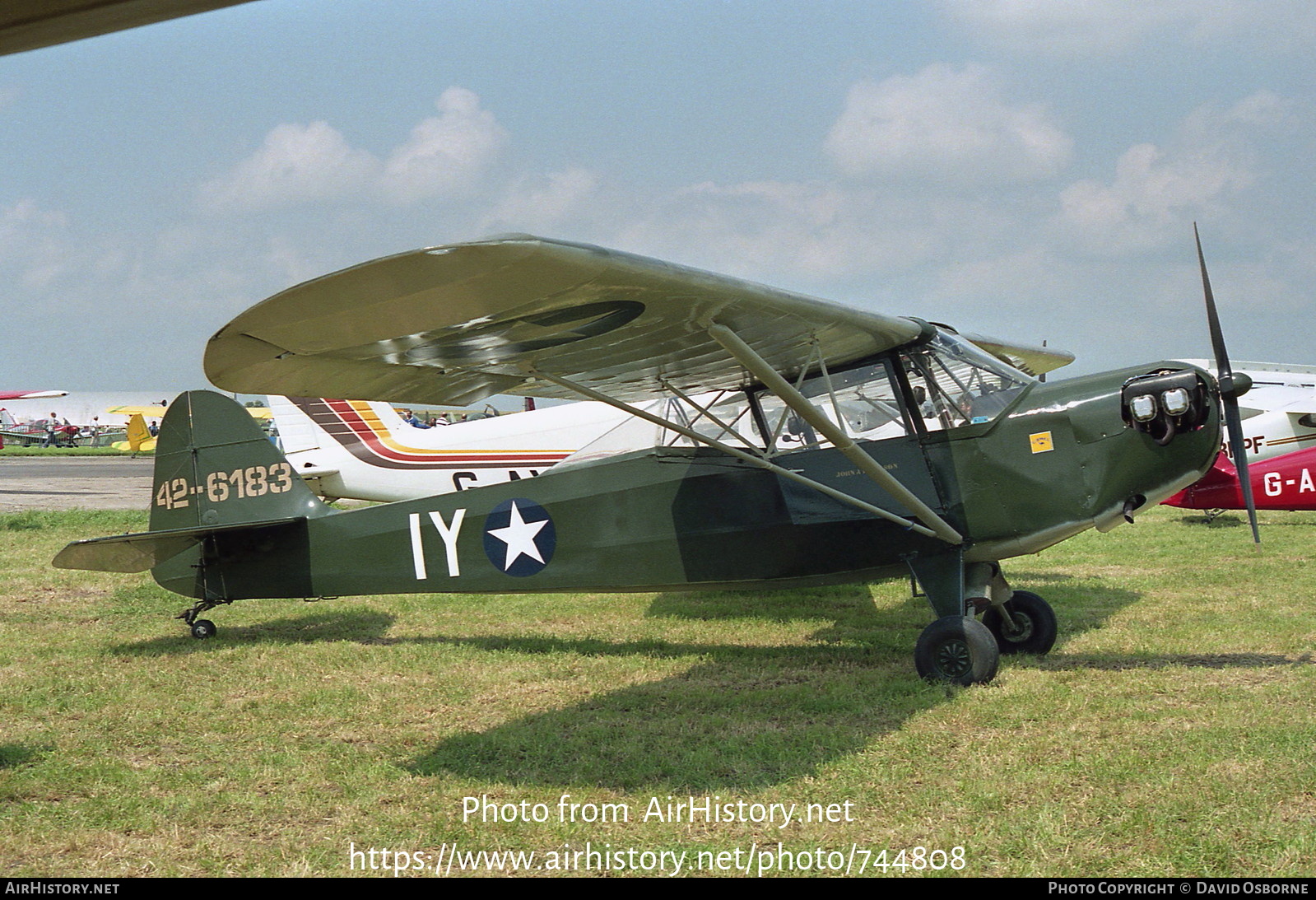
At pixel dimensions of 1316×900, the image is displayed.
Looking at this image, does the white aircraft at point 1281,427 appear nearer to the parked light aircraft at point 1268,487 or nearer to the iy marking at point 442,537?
the parked light aircraft at point 1268,487

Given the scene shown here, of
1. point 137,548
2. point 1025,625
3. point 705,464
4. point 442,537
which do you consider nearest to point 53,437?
point 137,548

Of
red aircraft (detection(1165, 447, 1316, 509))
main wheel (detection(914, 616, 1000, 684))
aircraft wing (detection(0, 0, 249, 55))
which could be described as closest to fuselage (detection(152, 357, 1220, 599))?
main wheel (detection(914, 616, 1000, 684))

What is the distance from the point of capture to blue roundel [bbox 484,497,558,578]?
687 centimetres

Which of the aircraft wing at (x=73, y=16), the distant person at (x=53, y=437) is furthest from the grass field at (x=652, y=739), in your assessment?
the distant person at (x=53, y=437)

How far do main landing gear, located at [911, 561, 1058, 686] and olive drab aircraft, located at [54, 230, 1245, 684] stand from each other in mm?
14

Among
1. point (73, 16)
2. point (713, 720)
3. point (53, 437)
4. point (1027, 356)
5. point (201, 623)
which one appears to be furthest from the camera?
point (53, 437)

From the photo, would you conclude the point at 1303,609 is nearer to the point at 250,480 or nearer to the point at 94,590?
the point at 250,480

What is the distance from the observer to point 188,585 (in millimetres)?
7648

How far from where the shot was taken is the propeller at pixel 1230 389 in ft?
18.9

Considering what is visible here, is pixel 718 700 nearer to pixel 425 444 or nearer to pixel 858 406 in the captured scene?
pixel 858 406

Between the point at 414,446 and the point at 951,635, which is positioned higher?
the point at 414,446

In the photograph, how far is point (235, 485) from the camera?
25.6 ft

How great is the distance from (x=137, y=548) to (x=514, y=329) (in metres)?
4.40

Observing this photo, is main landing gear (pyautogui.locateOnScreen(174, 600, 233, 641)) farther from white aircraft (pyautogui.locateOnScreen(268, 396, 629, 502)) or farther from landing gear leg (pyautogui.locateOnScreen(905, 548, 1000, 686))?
landing gear leg (pyautogui.locateOnScreen(905, 548, 1000, 686))
